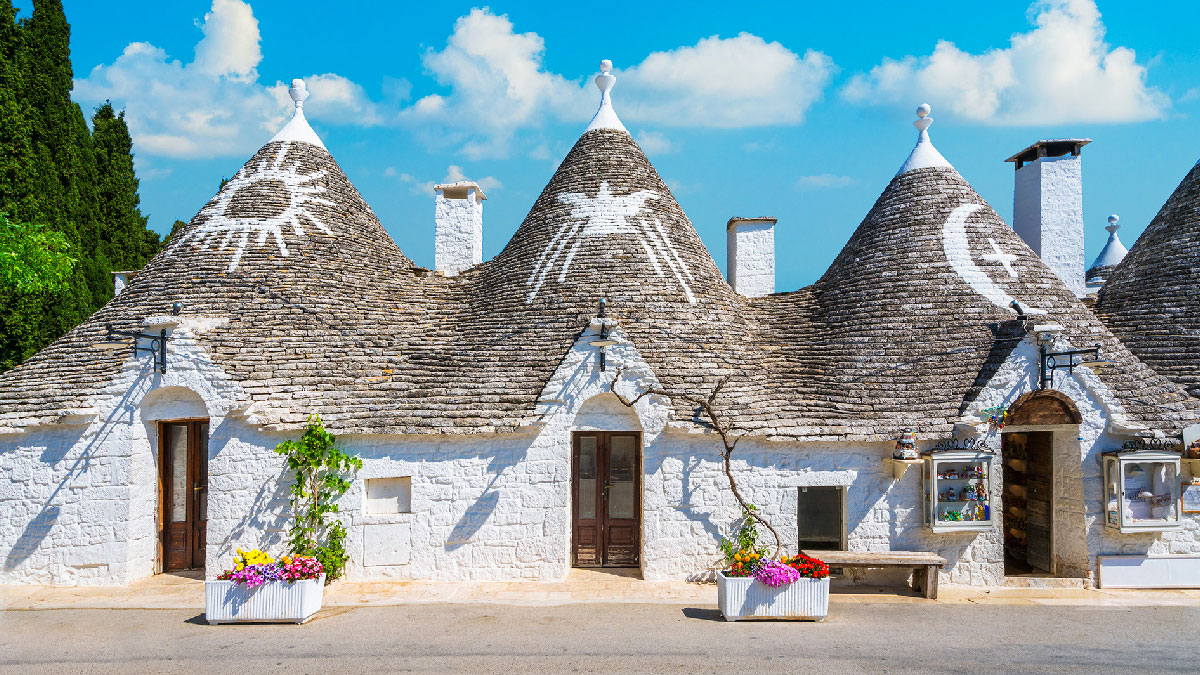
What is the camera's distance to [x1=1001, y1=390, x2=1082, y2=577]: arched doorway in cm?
1049

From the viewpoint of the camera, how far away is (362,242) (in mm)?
14039

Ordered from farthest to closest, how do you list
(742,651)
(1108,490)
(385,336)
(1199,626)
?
(385,336), (1108,490), (1199,626), (742,651)

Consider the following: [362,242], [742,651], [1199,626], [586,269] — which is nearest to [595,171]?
[586,269]

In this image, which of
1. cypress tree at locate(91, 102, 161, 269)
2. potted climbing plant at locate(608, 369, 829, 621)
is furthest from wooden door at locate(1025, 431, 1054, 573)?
cypress tree at locate(91, 102, 161, 269)

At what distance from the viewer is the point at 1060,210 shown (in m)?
14.6

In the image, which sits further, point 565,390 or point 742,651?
point 565,390

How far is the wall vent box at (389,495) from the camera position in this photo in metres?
10.7

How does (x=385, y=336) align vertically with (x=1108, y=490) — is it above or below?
above

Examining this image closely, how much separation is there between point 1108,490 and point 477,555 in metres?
9.19

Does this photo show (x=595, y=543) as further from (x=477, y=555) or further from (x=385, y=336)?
(x=385, y=336)

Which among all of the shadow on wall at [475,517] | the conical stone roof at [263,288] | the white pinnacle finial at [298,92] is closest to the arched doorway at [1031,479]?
the shadow on wall at [475,517]

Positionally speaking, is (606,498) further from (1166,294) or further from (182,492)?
(1166,294)

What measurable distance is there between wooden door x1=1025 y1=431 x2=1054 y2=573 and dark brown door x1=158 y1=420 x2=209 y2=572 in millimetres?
13040

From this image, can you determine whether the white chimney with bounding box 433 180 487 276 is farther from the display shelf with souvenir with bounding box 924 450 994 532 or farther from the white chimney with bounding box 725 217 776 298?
the display shelf with souvenir with bounding box 924 450 994 532
